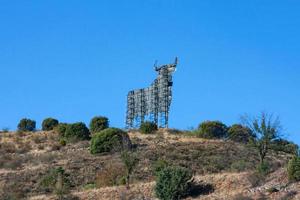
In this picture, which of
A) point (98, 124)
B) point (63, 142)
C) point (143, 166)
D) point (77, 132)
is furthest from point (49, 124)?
point (143, 166)

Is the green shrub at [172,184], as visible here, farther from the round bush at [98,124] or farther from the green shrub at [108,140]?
the round bush at [98,124]

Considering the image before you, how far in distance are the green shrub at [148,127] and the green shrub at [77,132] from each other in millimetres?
5802

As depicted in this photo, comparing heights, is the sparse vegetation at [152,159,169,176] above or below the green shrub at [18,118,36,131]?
below

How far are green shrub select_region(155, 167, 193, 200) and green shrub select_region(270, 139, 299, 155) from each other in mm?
8288

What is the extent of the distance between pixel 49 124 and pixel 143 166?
27525mm

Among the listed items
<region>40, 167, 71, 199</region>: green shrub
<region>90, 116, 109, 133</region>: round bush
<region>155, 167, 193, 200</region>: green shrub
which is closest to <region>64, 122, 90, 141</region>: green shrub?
<region>90, 116, 109, 133</region>: round bush

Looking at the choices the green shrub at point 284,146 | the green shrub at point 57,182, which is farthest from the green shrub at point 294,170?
the green shrub at point 57,182

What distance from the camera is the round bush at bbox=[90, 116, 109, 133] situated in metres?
82.9

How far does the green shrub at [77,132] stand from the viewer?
78312 millimetres

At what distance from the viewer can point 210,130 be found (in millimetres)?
79625

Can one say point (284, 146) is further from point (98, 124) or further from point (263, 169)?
point (98, 124)

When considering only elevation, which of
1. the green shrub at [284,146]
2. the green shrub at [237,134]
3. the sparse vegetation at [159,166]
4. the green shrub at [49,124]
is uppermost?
the green shrub at [49,124]

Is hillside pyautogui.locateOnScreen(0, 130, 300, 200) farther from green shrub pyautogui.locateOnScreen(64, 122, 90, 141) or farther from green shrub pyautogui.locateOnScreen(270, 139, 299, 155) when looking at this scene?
green shrub pyautogui.locateOnScreen(64, 122, 90, 141)

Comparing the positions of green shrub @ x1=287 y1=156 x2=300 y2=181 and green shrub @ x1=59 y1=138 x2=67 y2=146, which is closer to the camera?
green shrub @ x1=287 y1=156 x2=300 y2=181
